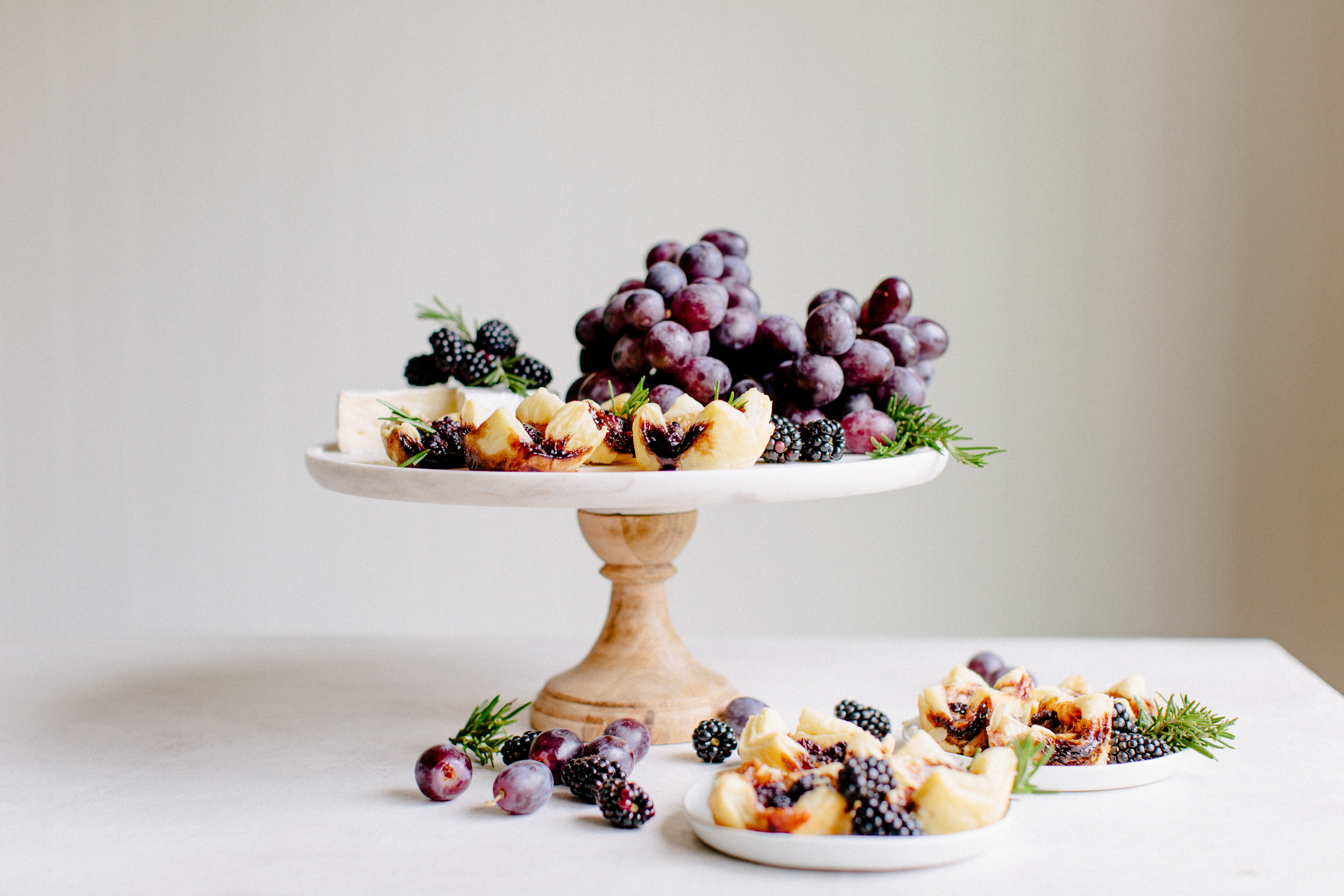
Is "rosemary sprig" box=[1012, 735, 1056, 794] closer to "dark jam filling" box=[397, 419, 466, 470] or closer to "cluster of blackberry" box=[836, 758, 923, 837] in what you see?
"cluster of blackberry" box=[836, 758, 923, 837]

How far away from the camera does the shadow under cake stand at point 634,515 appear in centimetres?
104

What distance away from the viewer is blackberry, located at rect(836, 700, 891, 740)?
116cm

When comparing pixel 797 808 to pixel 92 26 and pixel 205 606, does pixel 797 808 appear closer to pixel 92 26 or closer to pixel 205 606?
pixel 205 606

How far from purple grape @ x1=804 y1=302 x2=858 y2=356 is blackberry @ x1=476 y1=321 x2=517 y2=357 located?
0.39 m

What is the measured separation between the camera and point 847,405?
1.33 metres

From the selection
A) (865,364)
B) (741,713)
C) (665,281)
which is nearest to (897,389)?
(865,364)

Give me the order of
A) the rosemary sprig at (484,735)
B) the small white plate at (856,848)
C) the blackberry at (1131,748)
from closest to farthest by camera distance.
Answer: the small white plate at (856,848) → the blackberry at (1131,748) → the rosemary sprig at (484,735)

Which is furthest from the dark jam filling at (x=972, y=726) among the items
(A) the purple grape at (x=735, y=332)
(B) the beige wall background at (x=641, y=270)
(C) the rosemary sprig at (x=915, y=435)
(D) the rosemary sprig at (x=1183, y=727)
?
(B) the beige wall background at (x=641, y=270)

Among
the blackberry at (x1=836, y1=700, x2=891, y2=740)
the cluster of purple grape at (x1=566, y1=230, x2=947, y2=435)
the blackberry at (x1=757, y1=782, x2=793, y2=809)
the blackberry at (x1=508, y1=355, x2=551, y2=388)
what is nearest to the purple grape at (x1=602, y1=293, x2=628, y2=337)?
the cluster of purple grape at (x1=566, y1=230, x2=947, y2=435)

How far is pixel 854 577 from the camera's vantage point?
9.64 ft

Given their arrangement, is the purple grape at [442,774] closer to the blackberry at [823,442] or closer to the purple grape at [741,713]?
the purple grape at [741,713]

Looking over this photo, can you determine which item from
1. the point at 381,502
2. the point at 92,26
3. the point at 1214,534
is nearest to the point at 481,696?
the point at 381,502

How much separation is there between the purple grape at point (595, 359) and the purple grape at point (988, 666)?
54cm

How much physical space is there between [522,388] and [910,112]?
5.40 feet
